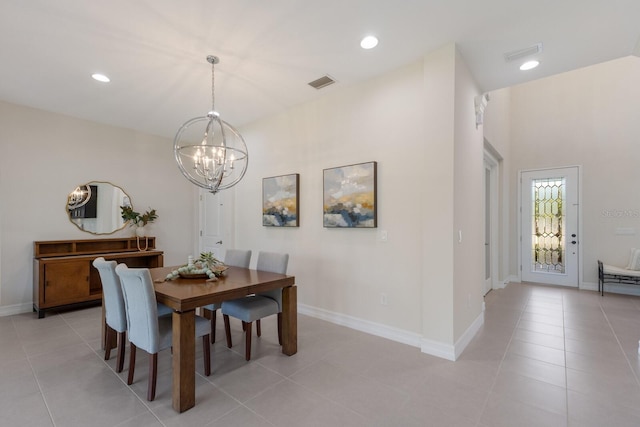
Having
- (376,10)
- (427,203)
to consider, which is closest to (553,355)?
(427,203)

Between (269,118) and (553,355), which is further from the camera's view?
(269,118)

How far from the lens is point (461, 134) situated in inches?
115

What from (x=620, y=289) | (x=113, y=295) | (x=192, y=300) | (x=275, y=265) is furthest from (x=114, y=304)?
(x=620, y=289)

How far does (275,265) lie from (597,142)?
6.21 m

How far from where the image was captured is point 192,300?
2078mm

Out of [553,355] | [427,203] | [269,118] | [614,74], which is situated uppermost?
[614,74]

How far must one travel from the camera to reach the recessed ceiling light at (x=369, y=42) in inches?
103

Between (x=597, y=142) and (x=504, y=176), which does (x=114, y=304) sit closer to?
(x=504, y=176)

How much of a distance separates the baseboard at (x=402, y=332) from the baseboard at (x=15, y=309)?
12.7 ft

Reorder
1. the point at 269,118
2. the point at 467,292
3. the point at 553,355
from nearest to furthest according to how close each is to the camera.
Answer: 1. the point at 553,355
2. the point at 467,292
3. the point at 269,118

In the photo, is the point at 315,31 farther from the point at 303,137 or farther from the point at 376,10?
the point at 303,137

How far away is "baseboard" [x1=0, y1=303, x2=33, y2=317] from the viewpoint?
12.9 feet

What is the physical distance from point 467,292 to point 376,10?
9.28 feet

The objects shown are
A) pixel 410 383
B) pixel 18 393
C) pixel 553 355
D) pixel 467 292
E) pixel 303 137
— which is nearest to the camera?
pixel 18 393
